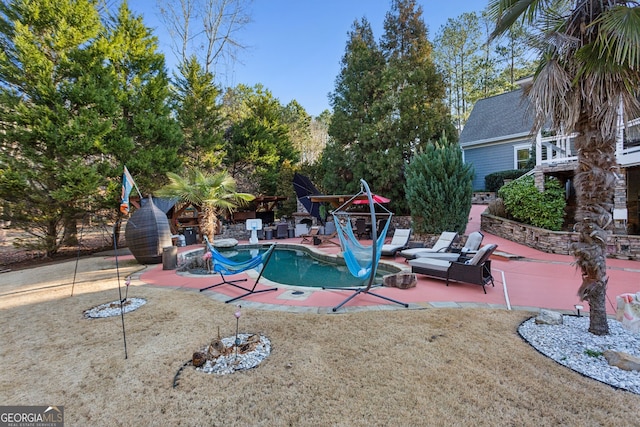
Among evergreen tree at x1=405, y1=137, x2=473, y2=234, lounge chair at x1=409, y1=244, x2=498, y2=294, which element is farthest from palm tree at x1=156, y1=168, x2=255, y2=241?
evergreen tree at x1=405, y1=137, x2=473, y2=234

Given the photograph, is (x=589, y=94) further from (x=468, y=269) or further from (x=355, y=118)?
(x=355, y=118)

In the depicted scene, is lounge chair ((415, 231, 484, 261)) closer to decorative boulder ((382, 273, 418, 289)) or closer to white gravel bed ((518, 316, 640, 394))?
decorative boulder ((382, 273, 418, 289))

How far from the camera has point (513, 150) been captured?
15656 mm

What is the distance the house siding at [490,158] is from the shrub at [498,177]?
0.68 m

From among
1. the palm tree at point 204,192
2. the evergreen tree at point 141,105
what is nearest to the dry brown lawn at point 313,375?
the palm tree at point 204,192

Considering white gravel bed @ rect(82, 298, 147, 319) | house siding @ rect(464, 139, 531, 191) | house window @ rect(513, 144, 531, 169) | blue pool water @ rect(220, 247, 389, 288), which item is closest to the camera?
white gravel bed @ rect(82, 298, 147, 319)

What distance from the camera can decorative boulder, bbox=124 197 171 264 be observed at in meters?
8.47

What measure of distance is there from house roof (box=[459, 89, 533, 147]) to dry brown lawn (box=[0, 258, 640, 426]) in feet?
49.6

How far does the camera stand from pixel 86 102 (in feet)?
35.6

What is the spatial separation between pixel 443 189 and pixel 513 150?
8610 mm

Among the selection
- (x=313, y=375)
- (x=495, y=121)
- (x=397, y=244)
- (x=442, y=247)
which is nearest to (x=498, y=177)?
(x=495, y=121)

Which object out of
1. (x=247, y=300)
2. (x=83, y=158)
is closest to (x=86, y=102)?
(x=83, y=158)

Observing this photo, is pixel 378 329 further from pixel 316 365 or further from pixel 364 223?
pixel 364 223
